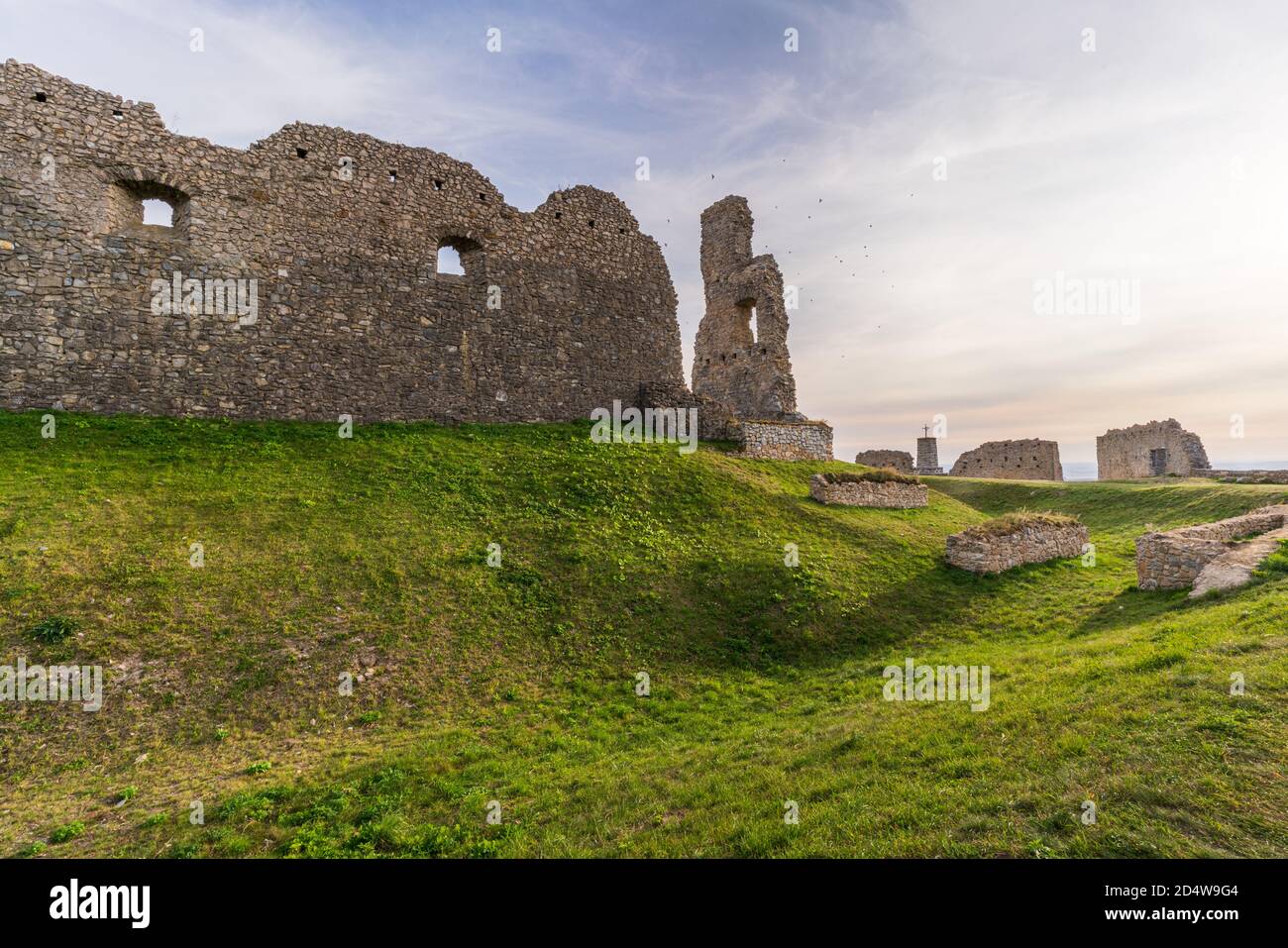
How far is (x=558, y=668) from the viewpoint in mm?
10367

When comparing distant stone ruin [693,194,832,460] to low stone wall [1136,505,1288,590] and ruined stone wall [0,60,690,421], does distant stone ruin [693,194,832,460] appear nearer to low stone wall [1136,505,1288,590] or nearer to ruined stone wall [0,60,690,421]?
ruined stone wall [0,60,690,421]

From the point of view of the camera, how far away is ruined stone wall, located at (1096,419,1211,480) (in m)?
36.8

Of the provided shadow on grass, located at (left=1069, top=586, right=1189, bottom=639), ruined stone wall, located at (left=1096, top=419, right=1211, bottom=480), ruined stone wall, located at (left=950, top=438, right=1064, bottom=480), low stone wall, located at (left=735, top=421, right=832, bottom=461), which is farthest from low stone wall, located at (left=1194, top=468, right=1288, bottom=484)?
shadow on grass, located at (left=1069, top=586, right=1189, bottom=639)

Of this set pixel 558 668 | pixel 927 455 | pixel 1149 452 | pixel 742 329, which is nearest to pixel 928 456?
pixel 927 455

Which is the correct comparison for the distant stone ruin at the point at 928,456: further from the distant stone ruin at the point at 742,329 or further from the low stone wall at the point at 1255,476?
the distant stone ruin at the point at 742,329

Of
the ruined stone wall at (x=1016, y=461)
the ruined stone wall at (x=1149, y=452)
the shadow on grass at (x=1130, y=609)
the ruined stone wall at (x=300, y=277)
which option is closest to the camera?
the shadow on grass at (x=1130, y=609)

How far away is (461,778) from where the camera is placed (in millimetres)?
7277

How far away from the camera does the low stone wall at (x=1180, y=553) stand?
41.6 feet

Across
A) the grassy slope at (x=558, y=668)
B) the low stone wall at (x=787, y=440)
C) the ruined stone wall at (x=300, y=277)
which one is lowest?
the grassy slope at (x=558, y=668)

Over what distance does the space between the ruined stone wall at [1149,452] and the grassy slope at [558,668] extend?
28932 mm

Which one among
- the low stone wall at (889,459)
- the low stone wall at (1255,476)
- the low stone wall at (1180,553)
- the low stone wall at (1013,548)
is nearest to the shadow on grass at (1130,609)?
the low stone wall at (1180,553)

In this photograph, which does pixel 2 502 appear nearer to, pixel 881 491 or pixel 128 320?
pixel 128 320

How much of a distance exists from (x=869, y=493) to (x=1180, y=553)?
8.48 meters

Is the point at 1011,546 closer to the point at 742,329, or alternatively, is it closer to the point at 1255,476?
the point at 742,329
